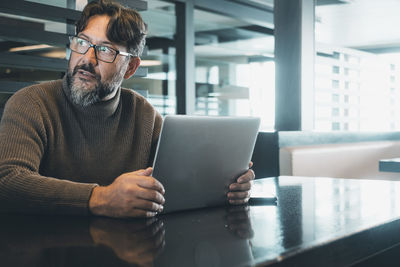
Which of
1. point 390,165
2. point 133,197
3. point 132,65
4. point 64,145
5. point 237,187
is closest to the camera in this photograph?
point 133,197

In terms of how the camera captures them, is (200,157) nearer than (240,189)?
Yes

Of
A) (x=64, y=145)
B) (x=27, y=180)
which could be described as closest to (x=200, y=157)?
(x=27, y=180)

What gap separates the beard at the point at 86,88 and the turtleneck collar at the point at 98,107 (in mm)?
14

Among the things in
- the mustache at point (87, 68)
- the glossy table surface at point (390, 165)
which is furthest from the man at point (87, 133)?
the glossy table surface at point (390, 165)

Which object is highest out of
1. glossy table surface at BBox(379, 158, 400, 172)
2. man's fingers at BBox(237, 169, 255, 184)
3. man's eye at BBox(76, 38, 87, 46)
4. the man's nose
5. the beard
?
man's eye at BBox(76, 38, 87, 46)

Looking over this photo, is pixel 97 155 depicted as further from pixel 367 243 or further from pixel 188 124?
pixel 367 243

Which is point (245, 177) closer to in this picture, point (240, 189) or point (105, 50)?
point (240, 189)

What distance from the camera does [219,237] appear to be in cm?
92

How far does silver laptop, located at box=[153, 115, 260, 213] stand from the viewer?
3.61 ft

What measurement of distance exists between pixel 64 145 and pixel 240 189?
1.90ft

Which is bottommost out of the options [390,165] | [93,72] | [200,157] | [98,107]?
[390,165]

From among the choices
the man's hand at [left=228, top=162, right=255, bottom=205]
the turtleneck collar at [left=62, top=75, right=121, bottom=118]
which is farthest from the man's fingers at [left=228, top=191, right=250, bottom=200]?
the turtleneck collar at [left=62, top=75, right=121, bottom=118]

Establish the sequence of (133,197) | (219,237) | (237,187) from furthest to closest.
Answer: (237,187) < (133,197) < (219,237)

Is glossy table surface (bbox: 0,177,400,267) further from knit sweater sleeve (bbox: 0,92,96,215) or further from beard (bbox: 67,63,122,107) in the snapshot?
beard (bbox: 67,63,122,107)
